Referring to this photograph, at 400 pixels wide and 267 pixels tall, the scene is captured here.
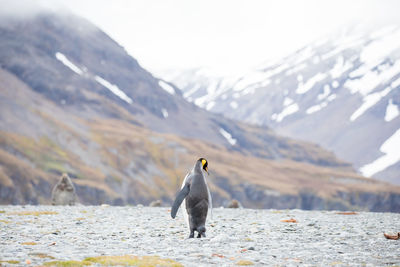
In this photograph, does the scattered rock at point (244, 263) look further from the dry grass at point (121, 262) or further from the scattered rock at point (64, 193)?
the scattered rock at point (64, 193)

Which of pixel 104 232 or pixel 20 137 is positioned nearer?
pixel 104 232

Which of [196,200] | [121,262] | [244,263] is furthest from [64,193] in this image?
[244,263]

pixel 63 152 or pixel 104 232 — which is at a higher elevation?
pixel 63 152

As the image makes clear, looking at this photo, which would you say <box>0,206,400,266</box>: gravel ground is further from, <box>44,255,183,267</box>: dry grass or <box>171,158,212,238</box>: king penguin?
<box>171,158,212,238</box>: king penguin

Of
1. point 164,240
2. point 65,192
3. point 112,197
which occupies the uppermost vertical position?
point 112,197

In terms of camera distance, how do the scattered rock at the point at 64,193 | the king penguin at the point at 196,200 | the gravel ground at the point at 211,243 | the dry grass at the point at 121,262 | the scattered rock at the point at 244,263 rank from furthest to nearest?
1. the scattered rock at the point at 64,193
2. the king penguin at the point at 196,200
3. the gravel ground at the point at 211,243
4. the scattered rock at the point at 244,263
5. the dry grass at the point at 121,262

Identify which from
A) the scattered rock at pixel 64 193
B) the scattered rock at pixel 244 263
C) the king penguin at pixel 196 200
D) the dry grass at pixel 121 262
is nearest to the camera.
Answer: the dry grass at pixel 121 262

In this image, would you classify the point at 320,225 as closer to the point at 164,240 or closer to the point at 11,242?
the point at 164,240

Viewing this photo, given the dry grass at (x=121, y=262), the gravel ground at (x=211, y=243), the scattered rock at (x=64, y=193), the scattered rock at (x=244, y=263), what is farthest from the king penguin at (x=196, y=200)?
the scattered rock at (x=64, y=193)

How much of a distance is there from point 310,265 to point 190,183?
6.28 meters

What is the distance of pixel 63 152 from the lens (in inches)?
7795

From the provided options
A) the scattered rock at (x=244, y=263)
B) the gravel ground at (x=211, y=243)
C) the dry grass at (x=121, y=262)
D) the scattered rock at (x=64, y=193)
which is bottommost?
the dry grass at (x=121, y=262)

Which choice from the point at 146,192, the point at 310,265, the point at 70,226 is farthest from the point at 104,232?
the point at 146,192

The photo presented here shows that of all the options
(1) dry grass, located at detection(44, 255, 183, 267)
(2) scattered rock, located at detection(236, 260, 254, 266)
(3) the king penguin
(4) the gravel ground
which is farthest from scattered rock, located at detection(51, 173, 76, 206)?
(2) scattered rock, located at detection(236, 260, 254, 266)
